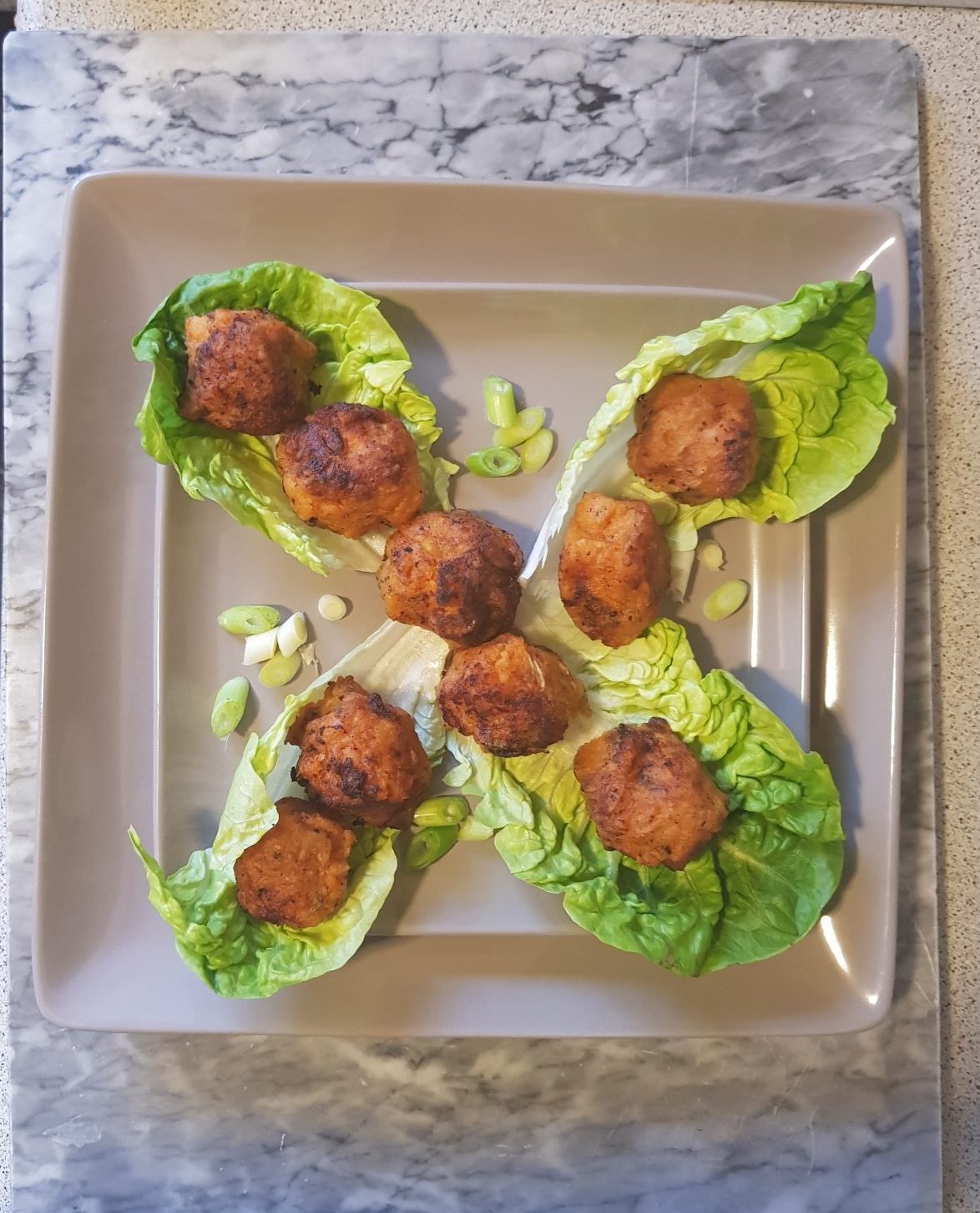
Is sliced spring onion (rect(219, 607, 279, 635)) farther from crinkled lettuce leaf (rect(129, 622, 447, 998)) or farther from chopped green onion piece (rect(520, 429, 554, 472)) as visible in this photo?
chopped green onion piece (rect(520, 429, 554, 472))

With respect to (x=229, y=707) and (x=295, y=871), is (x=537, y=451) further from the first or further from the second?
(x=295, y=871)

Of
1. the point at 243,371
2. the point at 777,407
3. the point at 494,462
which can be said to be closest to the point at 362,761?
the point at 494,462

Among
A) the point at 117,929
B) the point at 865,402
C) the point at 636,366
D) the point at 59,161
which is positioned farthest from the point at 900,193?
the point at 117,929

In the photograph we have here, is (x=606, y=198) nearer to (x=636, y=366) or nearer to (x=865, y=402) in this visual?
(x=636, y=366)

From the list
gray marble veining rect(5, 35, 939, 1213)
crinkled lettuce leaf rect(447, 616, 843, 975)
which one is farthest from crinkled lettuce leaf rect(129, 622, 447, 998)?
gray marble veining rect(5, 35, 939, 1213)

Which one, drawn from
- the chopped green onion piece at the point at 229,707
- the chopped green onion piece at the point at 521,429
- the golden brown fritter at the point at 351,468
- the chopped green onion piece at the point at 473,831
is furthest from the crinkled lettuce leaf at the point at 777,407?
the chopped green onion piece at the point at 229,707

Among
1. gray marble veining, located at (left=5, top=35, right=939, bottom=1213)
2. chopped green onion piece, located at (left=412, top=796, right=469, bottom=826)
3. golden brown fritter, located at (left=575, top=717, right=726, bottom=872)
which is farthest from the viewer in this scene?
gray marble veining, located at (left=5, top=35, right=939, bottom=1213)

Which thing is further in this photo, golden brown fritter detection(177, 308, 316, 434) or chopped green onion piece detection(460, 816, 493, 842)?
chopped green onion piece detection(460, 816, 493, 842)
